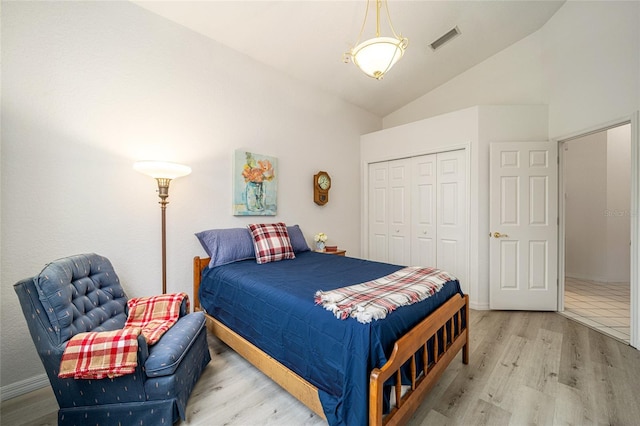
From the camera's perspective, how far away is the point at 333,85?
3803mm

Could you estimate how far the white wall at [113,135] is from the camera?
1.74m

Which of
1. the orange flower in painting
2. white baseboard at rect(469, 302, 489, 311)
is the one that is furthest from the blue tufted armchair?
white baseboard at rect(469, 302, 489, 311)

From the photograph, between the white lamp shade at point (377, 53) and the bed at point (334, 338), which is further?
the white lamp shade at point (377, 53)

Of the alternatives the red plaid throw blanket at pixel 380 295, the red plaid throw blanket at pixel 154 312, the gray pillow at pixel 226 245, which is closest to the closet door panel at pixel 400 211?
the red plaid throw blanket at pixel 380 295

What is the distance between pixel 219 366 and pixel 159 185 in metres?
1.55

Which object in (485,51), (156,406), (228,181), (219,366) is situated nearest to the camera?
(156,406)

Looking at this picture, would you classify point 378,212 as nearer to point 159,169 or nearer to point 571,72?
point 571,72

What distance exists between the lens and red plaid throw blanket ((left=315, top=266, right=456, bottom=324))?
51.3 inches

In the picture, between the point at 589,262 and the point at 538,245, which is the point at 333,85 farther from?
the point at 589,262

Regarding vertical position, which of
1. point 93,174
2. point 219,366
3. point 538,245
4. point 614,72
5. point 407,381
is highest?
point 614,72

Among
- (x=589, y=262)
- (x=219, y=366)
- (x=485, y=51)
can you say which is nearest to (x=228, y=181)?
(x=219, y=366)

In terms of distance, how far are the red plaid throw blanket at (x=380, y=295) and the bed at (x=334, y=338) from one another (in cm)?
4

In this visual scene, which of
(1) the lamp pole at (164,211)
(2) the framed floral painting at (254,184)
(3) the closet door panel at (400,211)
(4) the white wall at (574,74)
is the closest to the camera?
(1) the lamp pole at (164,211)

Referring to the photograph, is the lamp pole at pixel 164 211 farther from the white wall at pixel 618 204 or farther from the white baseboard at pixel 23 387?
the white wall at pixel 618 204
